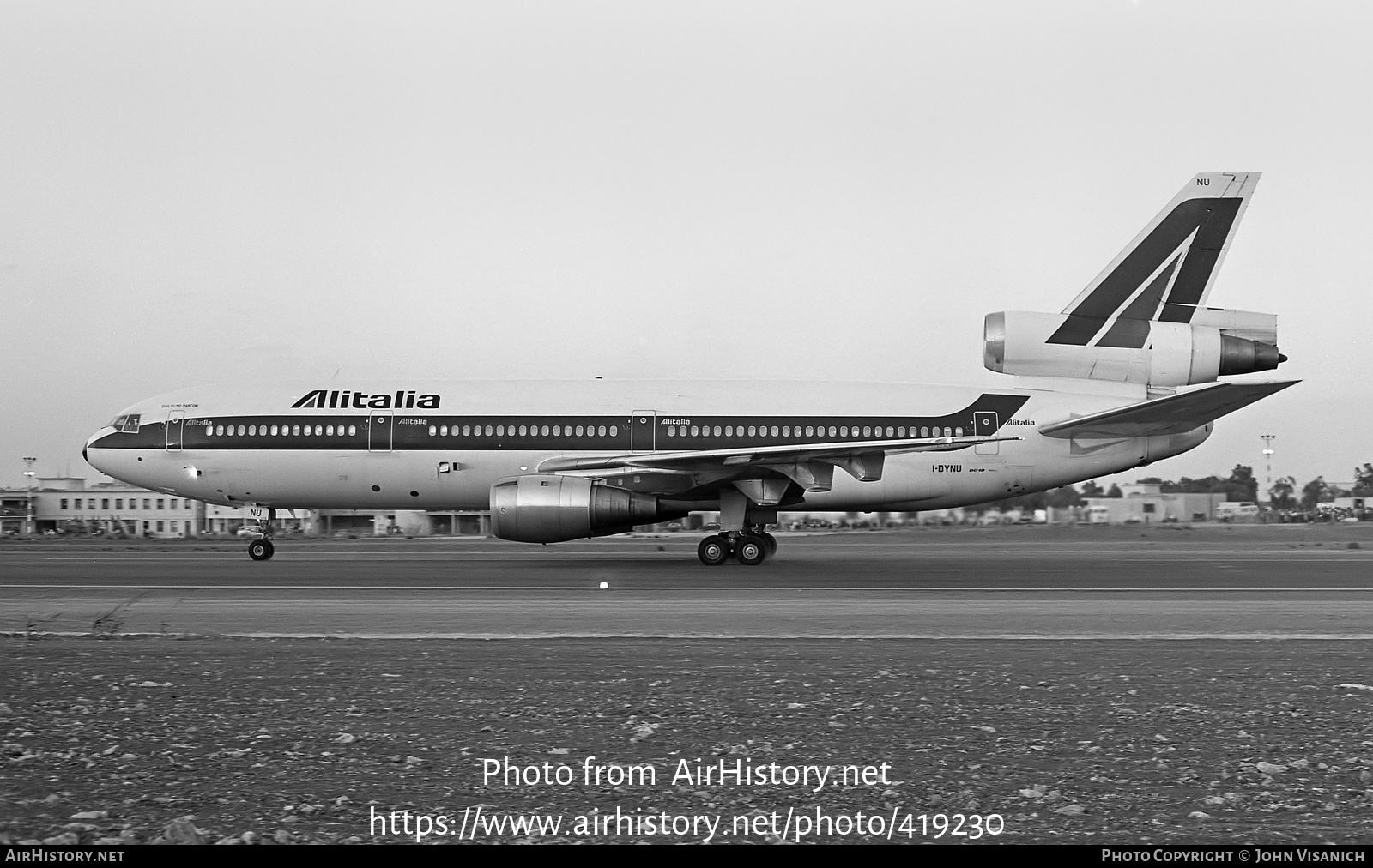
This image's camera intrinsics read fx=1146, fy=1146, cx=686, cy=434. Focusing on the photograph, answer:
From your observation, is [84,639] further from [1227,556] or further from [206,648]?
[1227,556]

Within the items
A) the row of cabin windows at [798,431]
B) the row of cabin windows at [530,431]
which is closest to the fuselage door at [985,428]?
the row of cabin windows at [798,431]

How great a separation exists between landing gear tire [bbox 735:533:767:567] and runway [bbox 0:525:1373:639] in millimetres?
311

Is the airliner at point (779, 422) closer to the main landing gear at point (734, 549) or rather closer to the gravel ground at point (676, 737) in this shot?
the main landing gear at point (734, 549)

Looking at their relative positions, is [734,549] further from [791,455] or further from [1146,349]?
[1146,349]

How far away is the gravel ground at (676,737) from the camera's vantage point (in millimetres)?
4578

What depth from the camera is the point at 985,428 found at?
22.0m

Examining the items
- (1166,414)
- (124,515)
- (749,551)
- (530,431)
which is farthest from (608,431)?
(124,515)

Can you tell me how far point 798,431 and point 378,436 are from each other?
7972 millimetres

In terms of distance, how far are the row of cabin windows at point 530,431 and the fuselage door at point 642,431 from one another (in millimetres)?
299

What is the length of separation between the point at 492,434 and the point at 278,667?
13647 millimetres

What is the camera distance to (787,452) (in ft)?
64.2

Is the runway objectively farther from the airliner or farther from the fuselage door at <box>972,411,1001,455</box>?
the fuselage door at <box>972,411,1001,455</box>

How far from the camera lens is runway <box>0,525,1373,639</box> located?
10.7 m
